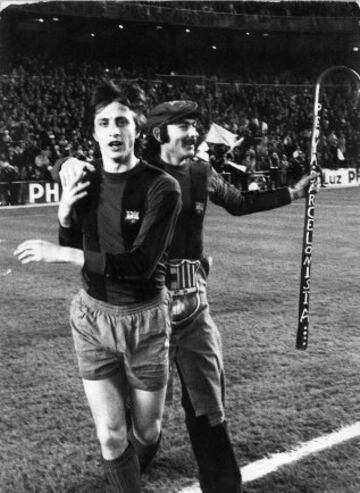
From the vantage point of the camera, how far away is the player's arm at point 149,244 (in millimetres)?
3004

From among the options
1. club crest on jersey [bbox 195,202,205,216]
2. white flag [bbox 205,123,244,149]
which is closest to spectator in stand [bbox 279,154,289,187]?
white flag [bbox 205,123,244,149]

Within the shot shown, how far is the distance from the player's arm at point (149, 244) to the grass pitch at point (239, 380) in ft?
4.59

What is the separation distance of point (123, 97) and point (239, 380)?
310cm

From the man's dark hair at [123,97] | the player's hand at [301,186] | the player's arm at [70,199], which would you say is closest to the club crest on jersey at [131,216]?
the player's arm at [70,199]

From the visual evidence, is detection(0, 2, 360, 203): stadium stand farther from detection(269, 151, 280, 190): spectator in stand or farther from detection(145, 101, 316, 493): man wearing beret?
detection(145, 101, 316, 493): man wearing beret

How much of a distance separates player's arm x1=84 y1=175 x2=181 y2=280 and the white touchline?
55.7 inches

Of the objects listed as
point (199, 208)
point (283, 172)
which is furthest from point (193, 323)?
point (283, 172)

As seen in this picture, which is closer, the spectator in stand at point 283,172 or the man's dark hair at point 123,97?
the man's dark hair at point 123,97

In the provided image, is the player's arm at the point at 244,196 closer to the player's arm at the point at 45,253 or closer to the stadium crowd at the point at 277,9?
the player's arm at the point at 45,253

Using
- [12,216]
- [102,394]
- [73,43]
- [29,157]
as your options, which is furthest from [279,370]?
[73,43]

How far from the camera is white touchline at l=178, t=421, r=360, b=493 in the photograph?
13.1 feet

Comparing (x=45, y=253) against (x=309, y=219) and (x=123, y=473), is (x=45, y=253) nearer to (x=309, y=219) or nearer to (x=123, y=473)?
(x=123, y=473)

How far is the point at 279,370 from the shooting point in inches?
236

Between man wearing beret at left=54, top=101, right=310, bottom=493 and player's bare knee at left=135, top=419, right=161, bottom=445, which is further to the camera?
man wearing beret at left=54, top=101, right=310, bottom=493
